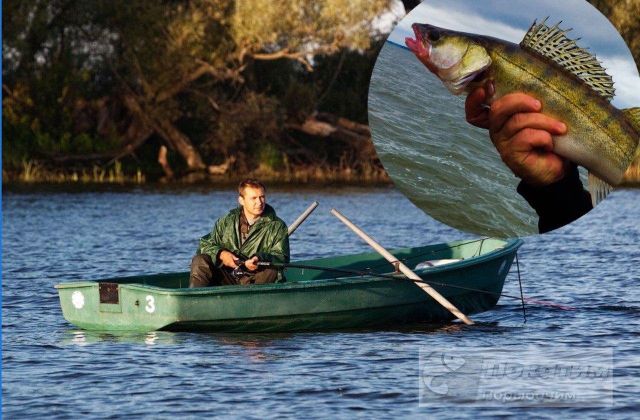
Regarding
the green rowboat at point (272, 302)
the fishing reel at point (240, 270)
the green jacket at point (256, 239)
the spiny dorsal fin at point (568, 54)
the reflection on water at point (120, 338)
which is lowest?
the reflection on water at point (120, 338)

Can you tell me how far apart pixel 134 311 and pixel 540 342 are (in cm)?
335

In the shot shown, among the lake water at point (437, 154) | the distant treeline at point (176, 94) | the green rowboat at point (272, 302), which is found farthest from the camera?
the distant treeline at point (176, 94)

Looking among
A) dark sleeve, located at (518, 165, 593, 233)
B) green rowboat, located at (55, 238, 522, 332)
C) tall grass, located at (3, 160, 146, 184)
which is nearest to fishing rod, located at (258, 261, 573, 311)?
green rowboat, located at (55, 238, 522, 332)

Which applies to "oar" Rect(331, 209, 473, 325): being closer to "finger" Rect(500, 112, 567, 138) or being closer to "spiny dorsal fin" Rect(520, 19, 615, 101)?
"spiny dorsal fin" Rect(520, 19, 615, 101)

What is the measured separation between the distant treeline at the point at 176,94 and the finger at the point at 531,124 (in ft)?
104

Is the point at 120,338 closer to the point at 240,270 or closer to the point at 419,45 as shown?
the point at 240,270

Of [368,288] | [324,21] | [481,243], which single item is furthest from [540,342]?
[324,21]

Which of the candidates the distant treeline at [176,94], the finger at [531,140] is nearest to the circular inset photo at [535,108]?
the finger at [531,140]

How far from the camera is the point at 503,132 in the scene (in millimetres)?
5508

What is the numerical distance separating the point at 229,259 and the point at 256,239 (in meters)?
0.27

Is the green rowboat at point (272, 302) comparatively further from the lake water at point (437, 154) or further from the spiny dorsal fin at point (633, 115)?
the spiny dorsal fin at point (633, 115)

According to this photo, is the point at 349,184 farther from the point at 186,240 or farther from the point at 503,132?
the point at 503,132

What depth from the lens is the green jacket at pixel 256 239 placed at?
1078 centimetres

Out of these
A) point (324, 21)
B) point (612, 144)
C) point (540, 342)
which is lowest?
point (540, 342)
